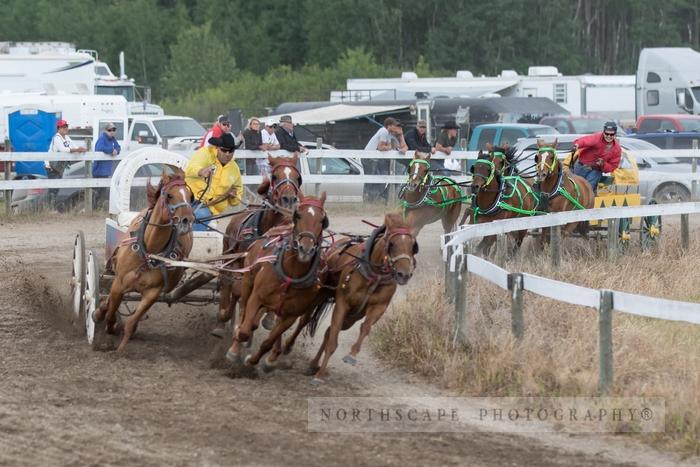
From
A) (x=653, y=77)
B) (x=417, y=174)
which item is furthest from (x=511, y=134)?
(x=653, y=77)

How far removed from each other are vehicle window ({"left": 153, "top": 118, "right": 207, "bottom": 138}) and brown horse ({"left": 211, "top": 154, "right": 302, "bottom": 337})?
18.4 m

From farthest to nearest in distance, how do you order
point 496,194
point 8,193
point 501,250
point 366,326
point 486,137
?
1. point 486,137
2. point 8,193
3. point 496,194
4. point 501,250
5. point 366,326

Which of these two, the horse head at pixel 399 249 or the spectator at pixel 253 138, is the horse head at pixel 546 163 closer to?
the horse head at pixel 399 249

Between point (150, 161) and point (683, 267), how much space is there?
5.98 m

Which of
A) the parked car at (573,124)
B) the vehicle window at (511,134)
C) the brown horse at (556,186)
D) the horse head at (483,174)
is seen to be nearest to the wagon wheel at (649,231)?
the brown horse at (556,186)

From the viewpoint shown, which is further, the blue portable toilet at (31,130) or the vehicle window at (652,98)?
the vehicle window at (652,98)

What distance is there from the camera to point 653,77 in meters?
40.7

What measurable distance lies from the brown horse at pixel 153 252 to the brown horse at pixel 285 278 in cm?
82

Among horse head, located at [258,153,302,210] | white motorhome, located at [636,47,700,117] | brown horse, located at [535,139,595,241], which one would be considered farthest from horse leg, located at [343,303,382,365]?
white motorhome, located at [636,47,700,117]

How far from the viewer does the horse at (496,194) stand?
15.4 m

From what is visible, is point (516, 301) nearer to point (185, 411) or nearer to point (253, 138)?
point (185, 411)

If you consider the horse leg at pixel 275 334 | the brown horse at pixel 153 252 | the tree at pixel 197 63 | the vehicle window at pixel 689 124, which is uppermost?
the tree at pixel 197 63

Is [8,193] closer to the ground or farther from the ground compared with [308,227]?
closer to the ground

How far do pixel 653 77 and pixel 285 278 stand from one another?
33.1 metres
